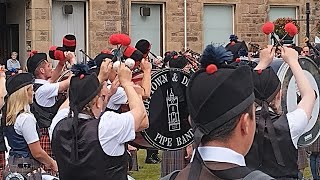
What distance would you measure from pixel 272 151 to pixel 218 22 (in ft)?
58.6

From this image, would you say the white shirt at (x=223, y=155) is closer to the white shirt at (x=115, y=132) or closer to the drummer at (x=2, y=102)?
the white shirt at (x=115, y=132)

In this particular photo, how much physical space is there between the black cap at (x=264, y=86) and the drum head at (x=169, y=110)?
2.28 metres

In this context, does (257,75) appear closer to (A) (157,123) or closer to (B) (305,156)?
(A) (157,123)

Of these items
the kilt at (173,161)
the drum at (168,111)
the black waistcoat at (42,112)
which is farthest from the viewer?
the kilt at (173,161)

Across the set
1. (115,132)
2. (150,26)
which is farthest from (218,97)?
(150,26)

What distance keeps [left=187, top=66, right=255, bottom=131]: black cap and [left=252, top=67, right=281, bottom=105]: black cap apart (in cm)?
164

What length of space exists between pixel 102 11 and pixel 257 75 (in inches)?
625

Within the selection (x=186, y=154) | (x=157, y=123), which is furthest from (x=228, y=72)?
(x=186, y=154)

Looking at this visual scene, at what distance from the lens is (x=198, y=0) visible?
21266 millimetres

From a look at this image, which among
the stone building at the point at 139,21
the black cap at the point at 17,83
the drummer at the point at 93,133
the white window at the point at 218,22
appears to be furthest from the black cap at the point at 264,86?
the white window at the point at 218,22

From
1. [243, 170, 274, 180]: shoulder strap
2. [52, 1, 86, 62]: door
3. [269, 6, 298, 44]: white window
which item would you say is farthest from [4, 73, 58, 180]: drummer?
[269, 6, 298, 44]: white window

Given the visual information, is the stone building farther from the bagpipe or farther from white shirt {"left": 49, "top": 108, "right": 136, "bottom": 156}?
white shirt {"left": 49, "top": 108, "right": 136, "bottom": 156}

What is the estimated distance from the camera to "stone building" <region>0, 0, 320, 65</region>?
19516 millimetres

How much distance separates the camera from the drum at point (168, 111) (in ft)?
22.0
